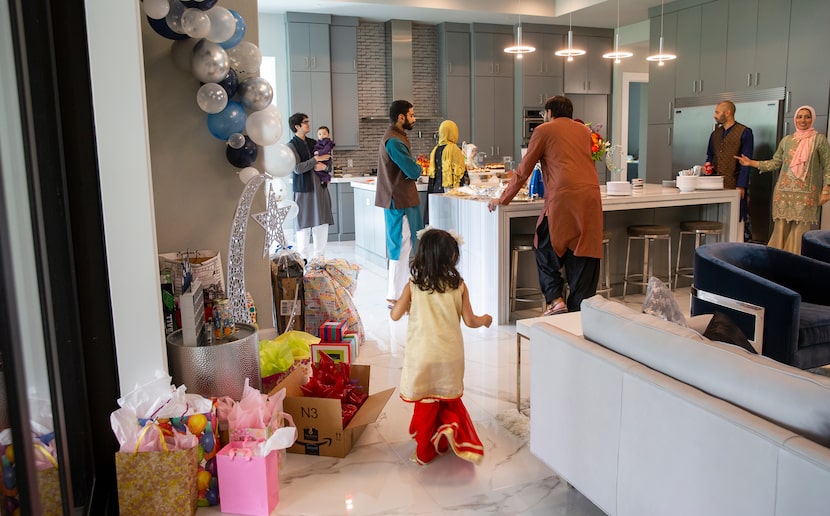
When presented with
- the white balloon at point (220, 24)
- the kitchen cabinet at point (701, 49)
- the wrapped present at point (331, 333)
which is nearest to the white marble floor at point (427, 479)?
the wrapped present at point (331, 333)

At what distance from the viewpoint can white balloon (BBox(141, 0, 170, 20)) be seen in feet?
10.7

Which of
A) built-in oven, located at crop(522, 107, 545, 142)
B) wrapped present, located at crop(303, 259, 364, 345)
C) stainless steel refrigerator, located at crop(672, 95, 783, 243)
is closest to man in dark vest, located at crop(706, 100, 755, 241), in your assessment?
stainless steel refrigerator, located at crop(672, 95, 783, 243)

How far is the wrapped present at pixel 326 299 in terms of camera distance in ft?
15.2

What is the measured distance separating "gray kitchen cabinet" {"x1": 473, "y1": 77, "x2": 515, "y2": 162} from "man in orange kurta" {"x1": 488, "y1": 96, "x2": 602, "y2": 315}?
617 cm

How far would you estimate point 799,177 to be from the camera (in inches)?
267

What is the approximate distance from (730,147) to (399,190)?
392cm

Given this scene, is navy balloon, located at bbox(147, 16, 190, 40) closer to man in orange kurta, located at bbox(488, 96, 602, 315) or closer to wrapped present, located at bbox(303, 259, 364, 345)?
wrapped present, located at bbox(303, 259, 364, 345)

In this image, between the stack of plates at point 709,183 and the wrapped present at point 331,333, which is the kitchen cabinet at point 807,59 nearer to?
the stack of plates at point 709,183

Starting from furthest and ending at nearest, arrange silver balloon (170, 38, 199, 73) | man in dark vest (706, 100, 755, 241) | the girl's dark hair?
man in dark vest (706, 100, 755, 241) < silver balloon (170, 38, 199, 73) < the girl's dark hair

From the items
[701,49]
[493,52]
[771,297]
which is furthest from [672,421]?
[493,52]

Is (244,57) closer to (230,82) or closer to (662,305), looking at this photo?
(230,82)

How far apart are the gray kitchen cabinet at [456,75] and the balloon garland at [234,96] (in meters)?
6.91

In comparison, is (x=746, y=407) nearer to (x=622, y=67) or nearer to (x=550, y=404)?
(x=550, y=404)

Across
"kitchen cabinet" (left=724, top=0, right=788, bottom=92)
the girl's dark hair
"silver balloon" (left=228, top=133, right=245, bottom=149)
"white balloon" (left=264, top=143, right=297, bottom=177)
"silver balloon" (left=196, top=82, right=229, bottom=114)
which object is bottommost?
the girl's dark hair
